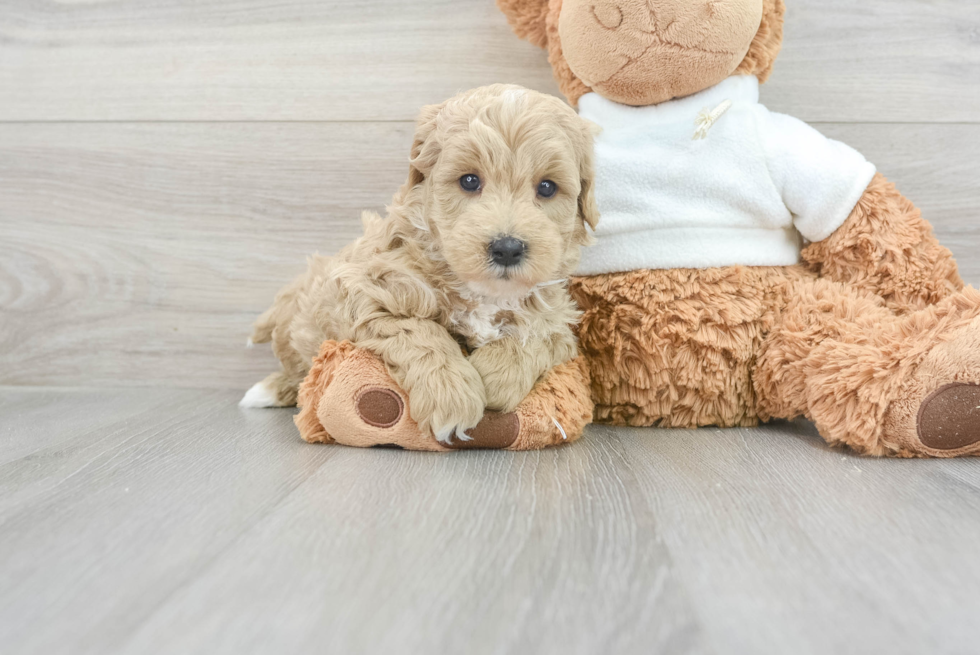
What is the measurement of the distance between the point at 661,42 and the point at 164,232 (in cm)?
113

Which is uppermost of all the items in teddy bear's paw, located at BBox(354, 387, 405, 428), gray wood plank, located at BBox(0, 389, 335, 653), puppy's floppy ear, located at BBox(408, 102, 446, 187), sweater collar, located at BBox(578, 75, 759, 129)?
sweater collar, located at BBox(578, 75, 759, 129)

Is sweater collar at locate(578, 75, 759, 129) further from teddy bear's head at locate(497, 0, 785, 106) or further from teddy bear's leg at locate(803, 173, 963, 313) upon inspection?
teddy bear's leg at locate(803, 173, 963, 313)

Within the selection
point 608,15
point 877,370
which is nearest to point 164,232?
point 608,15

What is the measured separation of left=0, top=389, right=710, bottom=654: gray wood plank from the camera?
53cm

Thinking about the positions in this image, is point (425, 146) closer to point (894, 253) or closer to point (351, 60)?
point (351, 60)

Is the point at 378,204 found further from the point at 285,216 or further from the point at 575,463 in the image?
the point at 575,463

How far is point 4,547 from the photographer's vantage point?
69cm

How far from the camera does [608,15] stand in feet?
3.51

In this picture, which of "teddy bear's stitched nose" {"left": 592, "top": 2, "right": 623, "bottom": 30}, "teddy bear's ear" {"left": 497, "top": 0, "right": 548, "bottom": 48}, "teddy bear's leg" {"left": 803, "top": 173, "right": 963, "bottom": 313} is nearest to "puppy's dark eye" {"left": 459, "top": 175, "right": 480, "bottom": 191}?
"teddy bear's stitched nose" {"left": 592, "top": 2, "right": 623, "bottom": 30}

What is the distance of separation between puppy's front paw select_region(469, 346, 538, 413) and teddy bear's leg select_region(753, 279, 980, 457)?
42cm

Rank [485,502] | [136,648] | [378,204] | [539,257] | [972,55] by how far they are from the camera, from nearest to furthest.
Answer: [136,648], [485,502], [539,257], [972,55], [378,204]

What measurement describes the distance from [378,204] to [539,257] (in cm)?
67

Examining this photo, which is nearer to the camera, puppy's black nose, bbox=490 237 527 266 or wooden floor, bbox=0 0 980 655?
wooden floor, bbox=0 0 980 655

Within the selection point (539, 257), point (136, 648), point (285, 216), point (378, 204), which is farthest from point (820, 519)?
point (285, 216)
